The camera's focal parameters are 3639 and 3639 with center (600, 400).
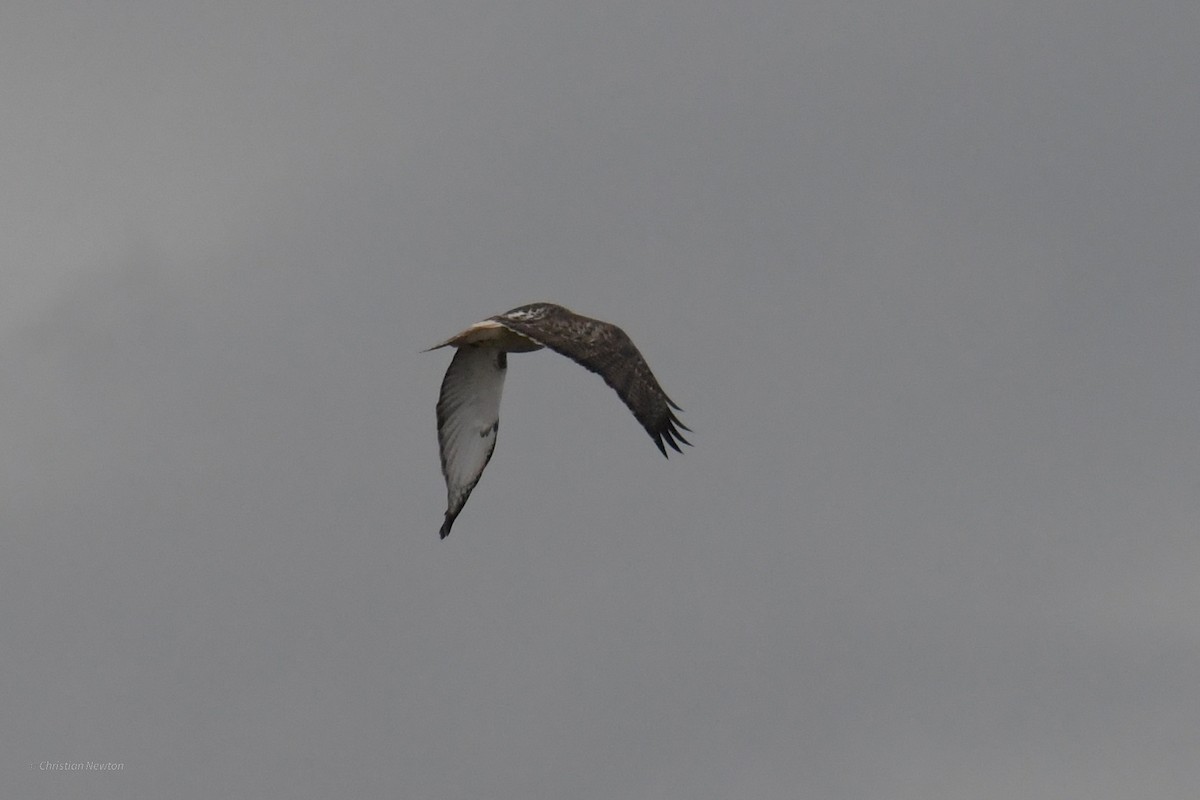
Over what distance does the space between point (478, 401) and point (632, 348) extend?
4138mm

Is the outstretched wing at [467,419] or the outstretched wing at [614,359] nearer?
the outstretched wing at [614,359]

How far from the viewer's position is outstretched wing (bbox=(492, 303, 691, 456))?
5222 centimetres

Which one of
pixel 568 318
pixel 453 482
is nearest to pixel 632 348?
pixel 568 318

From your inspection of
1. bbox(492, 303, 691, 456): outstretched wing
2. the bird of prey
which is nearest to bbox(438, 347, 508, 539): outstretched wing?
the bird of prey

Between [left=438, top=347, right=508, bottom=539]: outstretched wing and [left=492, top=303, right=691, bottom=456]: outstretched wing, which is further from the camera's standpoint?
[left=438, top=347, right=508, bottom=539]: outstretched wing

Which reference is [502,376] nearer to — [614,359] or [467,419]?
[467,419]

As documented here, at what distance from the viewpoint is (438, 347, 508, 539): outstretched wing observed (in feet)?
184

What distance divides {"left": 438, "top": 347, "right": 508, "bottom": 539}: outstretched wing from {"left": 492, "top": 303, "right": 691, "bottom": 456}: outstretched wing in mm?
2567

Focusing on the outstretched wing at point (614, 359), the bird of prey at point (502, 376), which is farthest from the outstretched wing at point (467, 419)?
the outstretched wing at point (614, 359)

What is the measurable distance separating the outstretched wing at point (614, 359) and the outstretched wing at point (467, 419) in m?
2.57

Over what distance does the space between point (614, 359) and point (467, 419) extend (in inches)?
178

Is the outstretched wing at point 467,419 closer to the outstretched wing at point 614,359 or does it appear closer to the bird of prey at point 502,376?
the bird of prey at point 502,376

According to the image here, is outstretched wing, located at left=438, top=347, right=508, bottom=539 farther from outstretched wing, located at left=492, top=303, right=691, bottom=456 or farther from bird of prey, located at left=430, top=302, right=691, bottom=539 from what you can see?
outstretched wing, located at left=492, top=303, right=691, bottom=456

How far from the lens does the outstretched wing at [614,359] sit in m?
52.2
